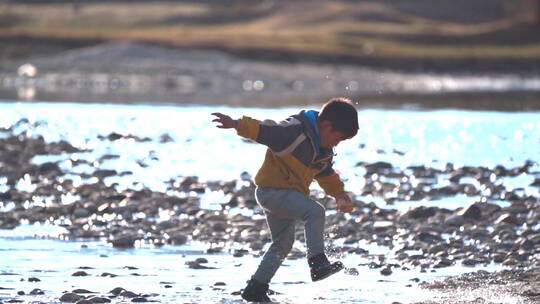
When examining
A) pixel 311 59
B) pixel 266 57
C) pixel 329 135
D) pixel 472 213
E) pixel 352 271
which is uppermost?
pixel 266 57

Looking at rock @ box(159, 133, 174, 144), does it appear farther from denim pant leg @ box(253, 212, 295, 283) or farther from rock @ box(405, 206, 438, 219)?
denim pant leg @ box(253, 212, 295, 283)

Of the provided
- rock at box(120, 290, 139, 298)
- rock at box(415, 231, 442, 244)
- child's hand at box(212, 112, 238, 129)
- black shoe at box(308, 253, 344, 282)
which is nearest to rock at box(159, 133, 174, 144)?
rock at box(415, 231, 442, 244)

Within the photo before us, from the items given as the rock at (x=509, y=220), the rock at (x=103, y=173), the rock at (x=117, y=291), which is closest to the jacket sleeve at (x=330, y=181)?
the rock at (x=117, y=291)

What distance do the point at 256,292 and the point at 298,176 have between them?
1068mm

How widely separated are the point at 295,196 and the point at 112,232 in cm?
492

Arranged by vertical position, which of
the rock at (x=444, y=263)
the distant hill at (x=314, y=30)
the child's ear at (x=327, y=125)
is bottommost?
the rock at (x=444, y=263)

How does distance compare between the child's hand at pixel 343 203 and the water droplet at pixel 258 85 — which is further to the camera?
the water droplet at pixel 258 85

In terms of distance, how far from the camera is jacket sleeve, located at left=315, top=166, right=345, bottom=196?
446 inches

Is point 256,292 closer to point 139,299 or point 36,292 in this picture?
point 139,299

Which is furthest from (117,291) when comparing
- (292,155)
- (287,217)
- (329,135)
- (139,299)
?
(329,135)

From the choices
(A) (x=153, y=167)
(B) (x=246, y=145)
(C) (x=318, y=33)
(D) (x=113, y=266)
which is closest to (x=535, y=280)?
(D) (x=113, y=266)

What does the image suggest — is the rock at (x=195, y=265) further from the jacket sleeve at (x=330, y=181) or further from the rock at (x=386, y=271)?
the jacket sleeve at (x=330, y=181)

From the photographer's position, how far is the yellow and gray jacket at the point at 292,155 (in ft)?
34.6

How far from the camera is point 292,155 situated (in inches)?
429
